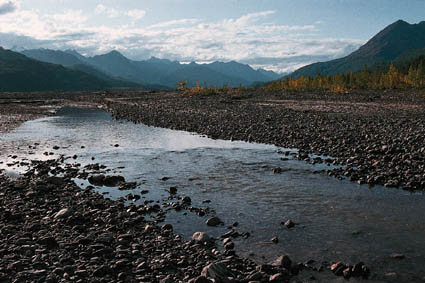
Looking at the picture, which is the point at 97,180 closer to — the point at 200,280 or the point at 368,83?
the point at 200,280

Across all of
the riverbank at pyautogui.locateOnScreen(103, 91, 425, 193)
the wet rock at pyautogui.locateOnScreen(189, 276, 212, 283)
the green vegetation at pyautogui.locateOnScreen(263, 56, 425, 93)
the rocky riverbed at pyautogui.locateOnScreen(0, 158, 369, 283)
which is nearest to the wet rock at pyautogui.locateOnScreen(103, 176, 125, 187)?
the rocky riverbed at pyautogui.locateOnScreen(0, 158, 369, 283)

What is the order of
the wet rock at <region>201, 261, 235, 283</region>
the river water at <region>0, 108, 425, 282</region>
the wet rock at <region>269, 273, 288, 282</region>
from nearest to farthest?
the wet rock at <region>201, 261, 235, 283</region> < the wet rock at <region>269, 273, 288, 282</region> < the river water at <region>0, 108, 425, 282</region>

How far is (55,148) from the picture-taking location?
24969 millimetres

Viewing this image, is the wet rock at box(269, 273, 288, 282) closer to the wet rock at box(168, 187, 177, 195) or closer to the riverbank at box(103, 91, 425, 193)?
the wet rock at box(168, 187, 177, 195)

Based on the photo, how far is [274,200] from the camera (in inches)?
528

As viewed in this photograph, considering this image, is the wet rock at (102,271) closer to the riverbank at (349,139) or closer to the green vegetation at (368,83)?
the riverbank at (349,139)

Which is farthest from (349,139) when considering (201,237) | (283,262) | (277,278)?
(277,278)

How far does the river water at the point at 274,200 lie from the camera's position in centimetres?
923

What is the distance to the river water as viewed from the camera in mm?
9234

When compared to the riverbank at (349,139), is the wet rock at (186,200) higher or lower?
lower

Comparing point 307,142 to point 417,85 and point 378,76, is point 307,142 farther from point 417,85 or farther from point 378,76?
point 378,76

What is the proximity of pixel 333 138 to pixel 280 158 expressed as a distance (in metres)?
5.53

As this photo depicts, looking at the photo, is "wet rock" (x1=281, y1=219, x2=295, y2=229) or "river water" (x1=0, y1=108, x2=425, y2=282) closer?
"river water" (x1=0, y1=108, x2=425, y2=282)

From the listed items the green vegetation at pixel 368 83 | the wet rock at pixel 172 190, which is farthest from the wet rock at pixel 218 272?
the green vegetation at pixel 368 83
